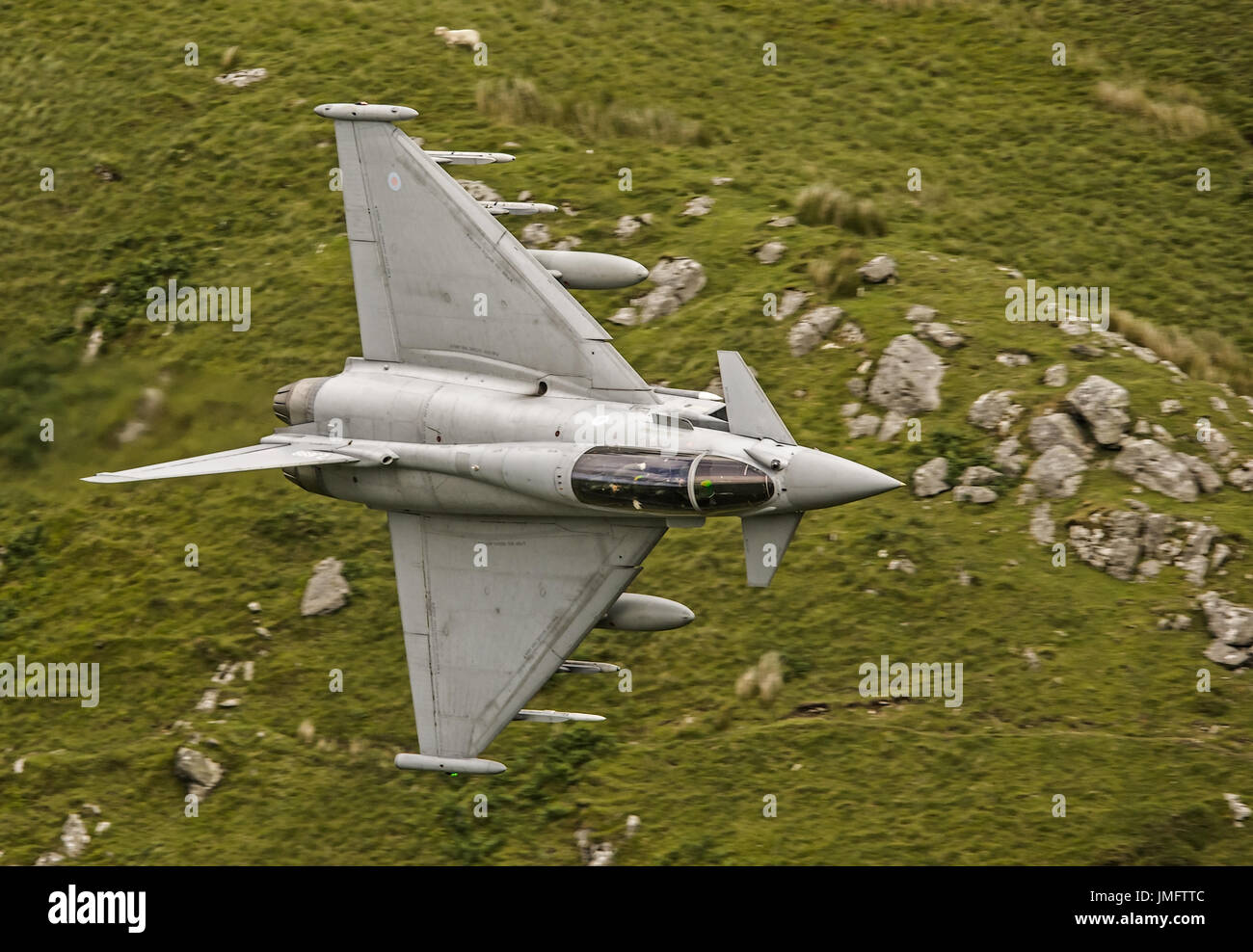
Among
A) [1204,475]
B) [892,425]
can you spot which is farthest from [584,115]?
[1204,475]

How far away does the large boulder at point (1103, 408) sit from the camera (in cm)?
3388

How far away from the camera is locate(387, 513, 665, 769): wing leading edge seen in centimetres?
2772

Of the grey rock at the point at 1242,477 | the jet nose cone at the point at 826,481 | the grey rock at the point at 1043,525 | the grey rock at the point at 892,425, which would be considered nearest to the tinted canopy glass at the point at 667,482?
the jet nose cone at the point at 826,481

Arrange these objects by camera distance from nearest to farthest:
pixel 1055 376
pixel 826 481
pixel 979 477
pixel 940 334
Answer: pixel 826 481, pixel 979 477, pixel 1055 376, pixel 940 334

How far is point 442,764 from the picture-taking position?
Result: 2873 cm

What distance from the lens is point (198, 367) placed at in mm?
37781

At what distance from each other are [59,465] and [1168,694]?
72.5 feet

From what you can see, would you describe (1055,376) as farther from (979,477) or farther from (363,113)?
(363,113)

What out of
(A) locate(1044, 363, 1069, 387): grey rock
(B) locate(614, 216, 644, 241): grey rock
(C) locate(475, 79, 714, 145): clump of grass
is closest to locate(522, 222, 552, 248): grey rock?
(B) locate(614, 216, 644, 241): grey rock

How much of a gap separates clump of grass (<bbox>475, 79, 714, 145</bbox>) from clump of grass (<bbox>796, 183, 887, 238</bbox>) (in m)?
4.42

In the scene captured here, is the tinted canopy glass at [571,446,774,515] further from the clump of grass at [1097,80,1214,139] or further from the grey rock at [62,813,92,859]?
the clump of grass at [1097,80,1214,139]

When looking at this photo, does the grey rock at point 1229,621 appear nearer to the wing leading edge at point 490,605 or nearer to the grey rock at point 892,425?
the grey rock at point 892,425

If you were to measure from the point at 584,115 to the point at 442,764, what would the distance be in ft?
65.6

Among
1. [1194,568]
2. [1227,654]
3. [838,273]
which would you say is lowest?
[1227,654]
